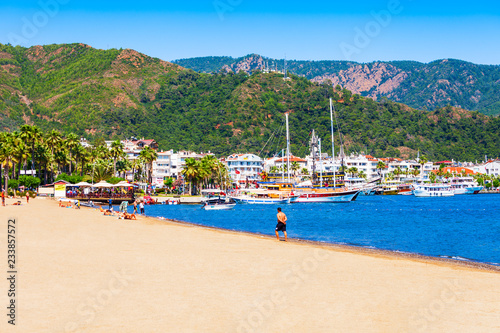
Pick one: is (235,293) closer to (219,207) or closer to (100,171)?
(219,207)

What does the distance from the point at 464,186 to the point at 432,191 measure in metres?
31.9

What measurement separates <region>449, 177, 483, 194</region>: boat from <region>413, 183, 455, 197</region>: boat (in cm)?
1168

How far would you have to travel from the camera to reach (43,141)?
98625mm

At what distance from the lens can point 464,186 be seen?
590 ft

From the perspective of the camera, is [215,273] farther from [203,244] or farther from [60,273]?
[203,244]

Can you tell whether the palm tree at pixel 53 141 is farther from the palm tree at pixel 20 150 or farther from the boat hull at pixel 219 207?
the boat hull at pixel 219 207

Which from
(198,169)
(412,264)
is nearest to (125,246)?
(412,264)

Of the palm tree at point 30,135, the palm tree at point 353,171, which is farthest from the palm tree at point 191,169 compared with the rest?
the palm tree at point 353,171

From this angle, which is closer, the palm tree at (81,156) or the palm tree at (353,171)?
the palm tree at (81,156)

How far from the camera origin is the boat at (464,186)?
574ft

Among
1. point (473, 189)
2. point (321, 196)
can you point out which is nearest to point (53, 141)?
point (321, 196)

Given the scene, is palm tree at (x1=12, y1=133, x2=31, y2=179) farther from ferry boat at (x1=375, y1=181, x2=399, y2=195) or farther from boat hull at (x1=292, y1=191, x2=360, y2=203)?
ferry boat at (x1=375, y1=181, x2=399, y2=195)

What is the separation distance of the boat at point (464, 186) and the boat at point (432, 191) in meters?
11.7

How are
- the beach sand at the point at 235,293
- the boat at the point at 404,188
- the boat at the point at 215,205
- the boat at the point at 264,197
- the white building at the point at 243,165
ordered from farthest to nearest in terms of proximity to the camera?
the white building at the point at 243,165
the boat at the point at 404,188
the boat at the point at 264,197
the boat at the point at 215,205
the beach sand at the point at 235,293
